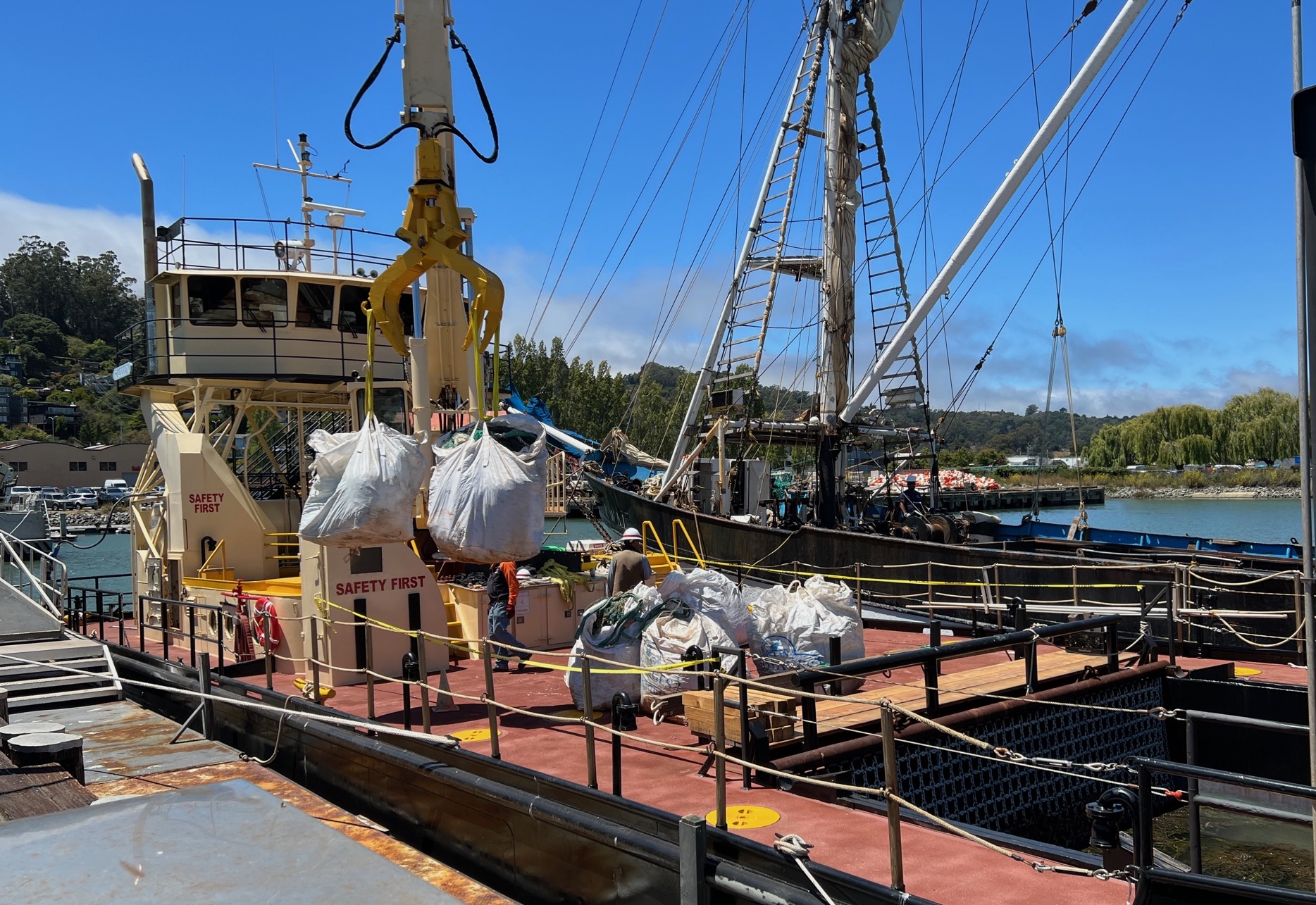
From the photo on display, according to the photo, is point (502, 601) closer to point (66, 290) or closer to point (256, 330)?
point (256, 330)

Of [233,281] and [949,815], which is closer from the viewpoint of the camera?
[949,815]

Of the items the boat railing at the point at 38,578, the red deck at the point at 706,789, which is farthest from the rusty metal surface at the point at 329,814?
the boat railing at the point at 38,578

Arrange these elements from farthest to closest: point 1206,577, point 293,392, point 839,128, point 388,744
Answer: point 839,128 < point 293,392 < point 1206,577 < point 388,744

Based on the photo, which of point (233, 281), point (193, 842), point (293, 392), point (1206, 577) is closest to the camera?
point (193, 842)

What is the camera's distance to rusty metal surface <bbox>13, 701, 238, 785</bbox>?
24.1 ft

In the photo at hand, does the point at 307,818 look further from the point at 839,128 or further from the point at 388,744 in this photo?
the point at 839,128

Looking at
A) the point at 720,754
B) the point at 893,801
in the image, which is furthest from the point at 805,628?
the point at 893,801

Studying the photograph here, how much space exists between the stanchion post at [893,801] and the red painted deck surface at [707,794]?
0.51 metres

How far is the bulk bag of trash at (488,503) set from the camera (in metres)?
7.62

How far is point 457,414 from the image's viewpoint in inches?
430

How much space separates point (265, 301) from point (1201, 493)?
99.0 m

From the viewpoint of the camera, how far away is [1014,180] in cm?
1722

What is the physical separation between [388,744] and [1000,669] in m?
5.67

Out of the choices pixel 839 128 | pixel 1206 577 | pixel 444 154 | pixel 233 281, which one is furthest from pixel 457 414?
pixel 839 128
